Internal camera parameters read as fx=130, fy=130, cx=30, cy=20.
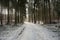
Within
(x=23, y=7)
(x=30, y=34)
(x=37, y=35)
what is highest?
(x=23, y=7)

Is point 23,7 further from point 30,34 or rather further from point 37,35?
point 37,35

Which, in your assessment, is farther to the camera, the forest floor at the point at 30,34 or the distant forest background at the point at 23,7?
the distant forest background at the point at 23,7

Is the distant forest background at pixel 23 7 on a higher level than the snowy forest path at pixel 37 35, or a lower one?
higher

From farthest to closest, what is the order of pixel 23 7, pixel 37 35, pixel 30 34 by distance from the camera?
pixel 23 7 → pixel 30 34 → pixel 37 35

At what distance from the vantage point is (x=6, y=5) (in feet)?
106

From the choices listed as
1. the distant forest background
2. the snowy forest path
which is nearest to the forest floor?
the snowy forest path

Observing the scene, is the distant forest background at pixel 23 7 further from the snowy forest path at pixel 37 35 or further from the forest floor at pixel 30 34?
the snowy forest path at pixel 37 35

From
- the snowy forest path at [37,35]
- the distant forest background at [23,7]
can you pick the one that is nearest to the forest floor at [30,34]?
the snowy forest path at [37,35]

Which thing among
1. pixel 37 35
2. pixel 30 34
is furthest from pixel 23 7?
pixel 37 35

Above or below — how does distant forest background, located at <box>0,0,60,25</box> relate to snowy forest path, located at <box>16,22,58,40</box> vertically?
above

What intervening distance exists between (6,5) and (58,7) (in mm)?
16917

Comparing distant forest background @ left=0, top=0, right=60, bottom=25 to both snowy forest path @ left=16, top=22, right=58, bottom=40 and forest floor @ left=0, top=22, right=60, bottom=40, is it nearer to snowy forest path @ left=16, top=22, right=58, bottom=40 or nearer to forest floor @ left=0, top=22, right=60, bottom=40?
forest floor @ left=0, top=22, right=60, bottom=40

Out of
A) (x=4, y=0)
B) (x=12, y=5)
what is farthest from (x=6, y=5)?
(x=12, y=5)

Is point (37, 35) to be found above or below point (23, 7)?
below
